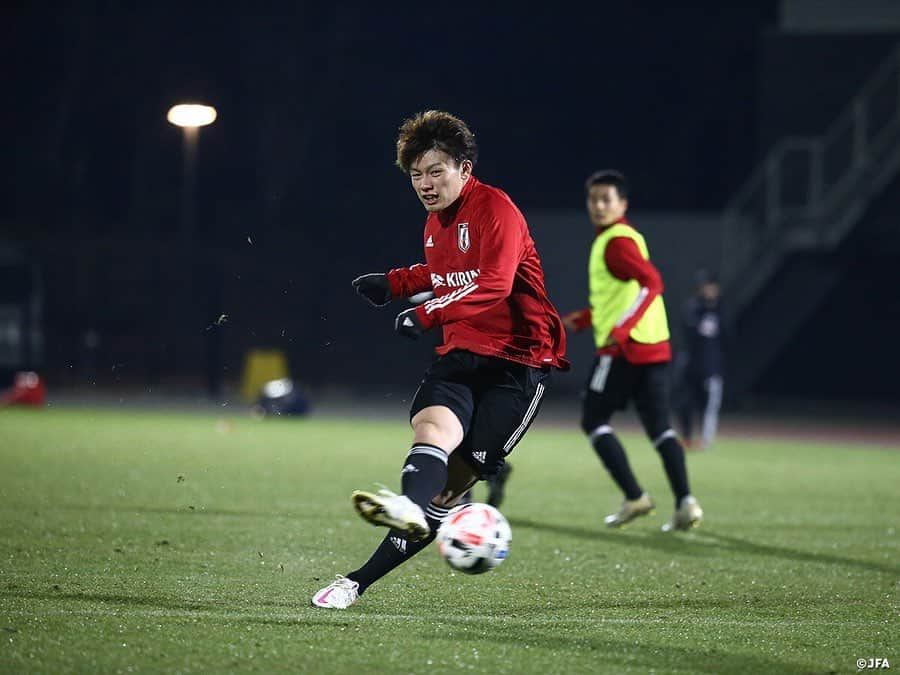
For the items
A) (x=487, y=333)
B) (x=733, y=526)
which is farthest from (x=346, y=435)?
(x=487, y=333)

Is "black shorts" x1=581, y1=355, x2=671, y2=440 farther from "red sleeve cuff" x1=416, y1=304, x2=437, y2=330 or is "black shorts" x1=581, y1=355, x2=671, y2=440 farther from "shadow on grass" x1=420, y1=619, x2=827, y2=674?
"red sleeve cuff" x1=416, y1=304, x2=437, y2=330

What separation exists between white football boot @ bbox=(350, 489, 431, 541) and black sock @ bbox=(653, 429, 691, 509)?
4187 mm

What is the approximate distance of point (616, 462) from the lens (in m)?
8.99

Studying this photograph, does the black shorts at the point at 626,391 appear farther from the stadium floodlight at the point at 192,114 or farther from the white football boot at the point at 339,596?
the white football boot at the point at 339,596

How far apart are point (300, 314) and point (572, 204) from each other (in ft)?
22.7

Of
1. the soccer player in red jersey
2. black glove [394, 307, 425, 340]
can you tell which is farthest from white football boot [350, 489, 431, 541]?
black glove [394, 307, 425, 340]

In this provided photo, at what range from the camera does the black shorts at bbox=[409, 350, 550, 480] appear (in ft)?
18.5

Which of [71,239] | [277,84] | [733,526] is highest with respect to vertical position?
[277,84]

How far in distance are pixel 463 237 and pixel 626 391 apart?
357cm

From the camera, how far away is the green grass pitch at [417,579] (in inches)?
196

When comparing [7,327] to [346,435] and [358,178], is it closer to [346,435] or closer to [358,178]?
[358,178]

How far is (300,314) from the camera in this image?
2953 centimetres

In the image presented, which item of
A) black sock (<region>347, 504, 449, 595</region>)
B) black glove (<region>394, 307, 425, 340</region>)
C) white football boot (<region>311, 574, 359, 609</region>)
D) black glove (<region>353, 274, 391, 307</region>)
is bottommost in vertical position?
white football boot (<region>311, 574, 359, 609</region>)

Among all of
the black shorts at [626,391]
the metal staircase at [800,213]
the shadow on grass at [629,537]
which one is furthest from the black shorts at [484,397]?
the metal staircase at [800,213]
